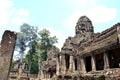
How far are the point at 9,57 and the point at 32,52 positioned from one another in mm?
40446

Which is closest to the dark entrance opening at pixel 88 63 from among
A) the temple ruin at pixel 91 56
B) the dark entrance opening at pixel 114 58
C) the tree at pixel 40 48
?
the temple ruin at pixel 91 56

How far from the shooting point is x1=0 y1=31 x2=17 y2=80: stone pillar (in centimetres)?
677

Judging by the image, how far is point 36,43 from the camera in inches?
1889

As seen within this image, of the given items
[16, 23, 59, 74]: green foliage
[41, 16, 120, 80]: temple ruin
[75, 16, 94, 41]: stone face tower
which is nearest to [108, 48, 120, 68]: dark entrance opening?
[41, 16, 120, 80]: temple ruin

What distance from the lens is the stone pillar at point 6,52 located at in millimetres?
6770

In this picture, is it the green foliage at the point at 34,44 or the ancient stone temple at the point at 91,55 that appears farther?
the green foliage at the point at 34,44

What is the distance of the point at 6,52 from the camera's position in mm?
7160

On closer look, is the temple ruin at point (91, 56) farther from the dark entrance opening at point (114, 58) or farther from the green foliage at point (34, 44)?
the green foliage at point (34, 44)

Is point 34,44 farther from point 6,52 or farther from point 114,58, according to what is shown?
point 6,52

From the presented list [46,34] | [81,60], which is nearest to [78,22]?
[81,60]

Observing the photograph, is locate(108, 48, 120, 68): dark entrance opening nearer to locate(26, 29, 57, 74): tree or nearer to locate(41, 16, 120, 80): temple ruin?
Answer: locate(41, 16, 120, 80): temple ruin

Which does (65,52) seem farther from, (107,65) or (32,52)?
(32,52)

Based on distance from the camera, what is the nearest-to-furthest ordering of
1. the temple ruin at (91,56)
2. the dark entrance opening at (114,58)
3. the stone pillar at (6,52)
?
the stone pillar at (6,52), the temple ruin at (91,56), the dark entrance opening at (114,58)

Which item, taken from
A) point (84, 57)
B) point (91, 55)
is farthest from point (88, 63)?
point (91, 55)
